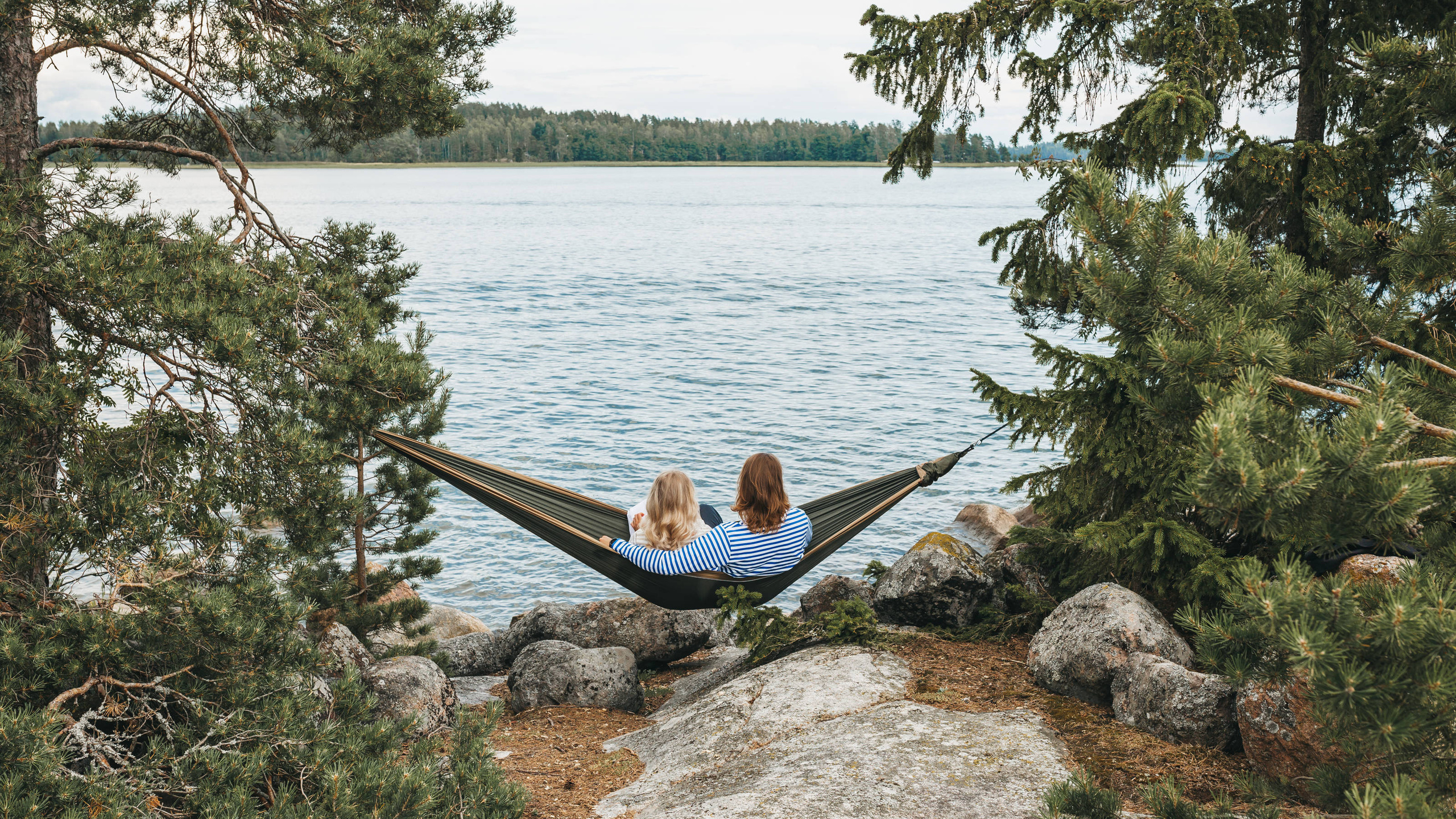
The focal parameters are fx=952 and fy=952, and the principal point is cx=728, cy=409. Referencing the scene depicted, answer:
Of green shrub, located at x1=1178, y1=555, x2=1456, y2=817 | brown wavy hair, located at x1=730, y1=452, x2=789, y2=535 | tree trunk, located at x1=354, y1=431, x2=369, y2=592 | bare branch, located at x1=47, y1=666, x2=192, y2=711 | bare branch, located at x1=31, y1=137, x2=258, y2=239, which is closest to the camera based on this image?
green shrub, located at x1=1178, y1=555, x2=1456, y2=817

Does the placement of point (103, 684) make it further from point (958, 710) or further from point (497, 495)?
point (958, 710)

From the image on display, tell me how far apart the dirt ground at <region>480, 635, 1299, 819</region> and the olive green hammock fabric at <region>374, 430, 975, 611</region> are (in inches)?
22.6

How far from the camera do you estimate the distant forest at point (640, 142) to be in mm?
83438

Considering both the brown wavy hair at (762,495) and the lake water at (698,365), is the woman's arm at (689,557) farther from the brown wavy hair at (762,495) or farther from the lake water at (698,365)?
the lake water at (698,365)

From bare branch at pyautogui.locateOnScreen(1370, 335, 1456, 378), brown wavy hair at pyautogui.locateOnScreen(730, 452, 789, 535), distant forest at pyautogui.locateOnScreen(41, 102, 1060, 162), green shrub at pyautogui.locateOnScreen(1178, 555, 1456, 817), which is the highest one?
distant forest at pyautogui.locateOnScreen(41, 102, 1060, 162)

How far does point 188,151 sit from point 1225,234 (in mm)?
3856

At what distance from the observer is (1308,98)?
554cm

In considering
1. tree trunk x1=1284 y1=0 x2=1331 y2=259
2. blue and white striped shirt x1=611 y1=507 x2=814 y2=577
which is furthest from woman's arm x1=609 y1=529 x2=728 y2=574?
tree trunk x1=1284 y1=0 x2=1331 y2=259

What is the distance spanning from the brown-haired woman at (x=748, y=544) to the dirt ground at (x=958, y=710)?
0.62 metres

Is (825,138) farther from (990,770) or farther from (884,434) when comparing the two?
(990,770)

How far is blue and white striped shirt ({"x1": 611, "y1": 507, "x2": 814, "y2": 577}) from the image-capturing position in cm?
→ 409

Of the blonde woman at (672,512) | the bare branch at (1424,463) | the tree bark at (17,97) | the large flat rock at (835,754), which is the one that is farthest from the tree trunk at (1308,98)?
the tree bark at (17,97)

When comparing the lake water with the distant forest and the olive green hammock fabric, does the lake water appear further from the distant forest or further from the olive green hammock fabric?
the distant forest

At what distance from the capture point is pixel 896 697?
11.4ft
